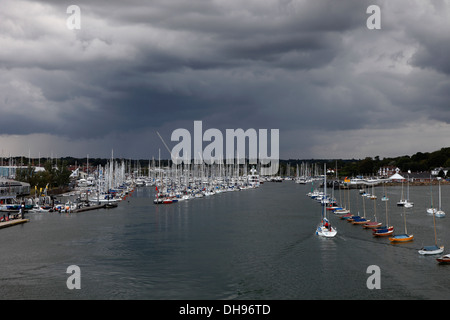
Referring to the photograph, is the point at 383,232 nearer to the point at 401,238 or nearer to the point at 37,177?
the point at 401,238

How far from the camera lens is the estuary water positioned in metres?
30.6

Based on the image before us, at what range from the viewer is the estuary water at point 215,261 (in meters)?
30.6

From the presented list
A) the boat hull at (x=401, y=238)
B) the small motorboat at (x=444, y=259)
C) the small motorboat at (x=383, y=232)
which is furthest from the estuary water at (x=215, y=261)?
the small motorboat at (x=383, y=232)

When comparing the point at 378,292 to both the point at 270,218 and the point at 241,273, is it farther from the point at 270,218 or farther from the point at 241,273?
the point at 270,218

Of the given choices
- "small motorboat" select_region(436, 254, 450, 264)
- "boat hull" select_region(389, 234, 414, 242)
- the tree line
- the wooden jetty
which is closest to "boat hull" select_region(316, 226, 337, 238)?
"boat hull" select_region(389, 234, 414, 242)

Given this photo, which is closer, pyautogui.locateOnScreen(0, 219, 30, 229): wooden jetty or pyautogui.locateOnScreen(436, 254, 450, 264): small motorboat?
pyautogui.locateOnScreen(436, 254, 450, 264): small motorboat

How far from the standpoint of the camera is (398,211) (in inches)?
3211

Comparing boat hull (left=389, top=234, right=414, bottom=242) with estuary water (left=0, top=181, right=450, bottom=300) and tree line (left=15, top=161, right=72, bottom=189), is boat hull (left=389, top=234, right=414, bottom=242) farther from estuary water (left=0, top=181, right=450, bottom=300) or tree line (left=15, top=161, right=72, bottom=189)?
tree line (left=15, top=161, right=72, bottom=189)

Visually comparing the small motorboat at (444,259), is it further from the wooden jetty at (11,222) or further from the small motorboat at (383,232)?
the wooden jetty at (11,222)

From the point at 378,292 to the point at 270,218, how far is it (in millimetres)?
42224

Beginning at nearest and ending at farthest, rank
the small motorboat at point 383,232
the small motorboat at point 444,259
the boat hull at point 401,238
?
the small motorboat at point 444,259 → the boat hull at point 401,238 → the small motorboat at point 383,232

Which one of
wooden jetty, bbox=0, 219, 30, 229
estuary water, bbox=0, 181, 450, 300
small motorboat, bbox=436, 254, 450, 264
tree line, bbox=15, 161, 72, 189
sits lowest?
estuary water, bbox=0, 181, 450, 300

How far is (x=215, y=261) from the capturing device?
129 feet

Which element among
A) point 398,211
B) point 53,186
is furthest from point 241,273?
point 53,186
